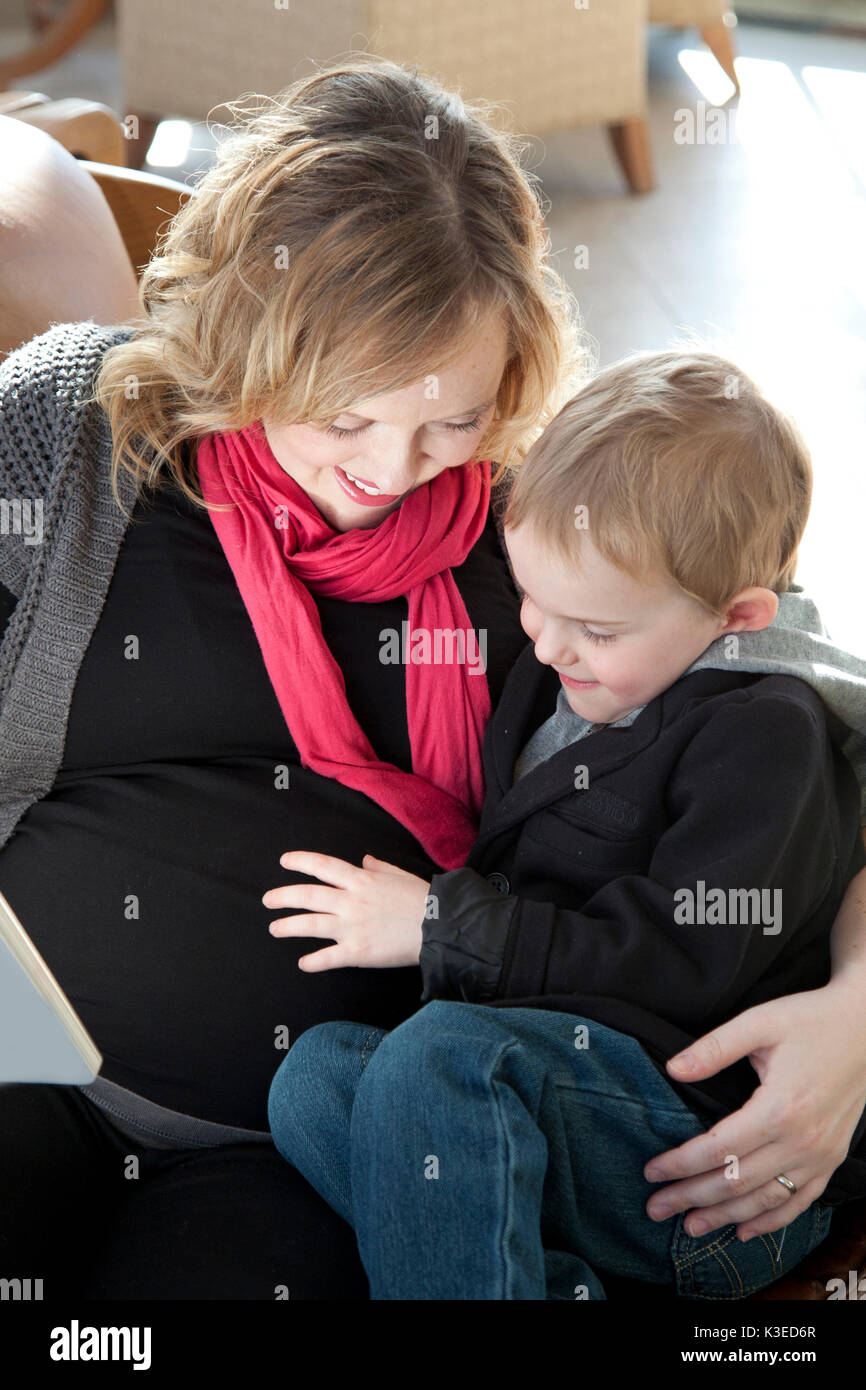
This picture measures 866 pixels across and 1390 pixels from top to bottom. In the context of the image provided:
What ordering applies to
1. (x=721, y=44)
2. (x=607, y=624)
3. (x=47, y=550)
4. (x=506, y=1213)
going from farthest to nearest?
1. (x=721, y=44)
2. (x=47, y=550)
3. (x=607, y=624)
4. (x=506, y=1213)

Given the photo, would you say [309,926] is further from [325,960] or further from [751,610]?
[751,610]

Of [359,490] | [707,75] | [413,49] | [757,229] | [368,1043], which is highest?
[707,75]

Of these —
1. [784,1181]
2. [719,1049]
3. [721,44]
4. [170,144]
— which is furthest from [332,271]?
[721,44]

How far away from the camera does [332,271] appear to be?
1.10 m

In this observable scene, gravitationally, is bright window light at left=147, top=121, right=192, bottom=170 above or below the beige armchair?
below

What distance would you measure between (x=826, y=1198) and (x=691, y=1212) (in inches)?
4.9

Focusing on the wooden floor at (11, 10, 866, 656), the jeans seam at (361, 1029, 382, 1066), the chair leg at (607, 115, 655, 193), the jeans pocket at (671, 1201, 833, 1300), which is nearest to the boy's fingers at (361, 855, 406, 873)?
the jeans seam at (361, 1029, 382, 1066)

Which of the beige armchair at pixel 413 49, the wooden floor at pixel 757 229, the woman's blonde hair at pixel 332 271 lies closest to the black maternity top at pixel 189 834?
the woman's blonde hair at pixel 332 271

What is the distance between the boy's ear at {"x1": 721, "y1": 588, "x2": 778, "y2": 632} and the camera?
3.56 ft

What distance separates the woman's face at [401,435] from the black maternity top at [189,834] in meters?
0.13

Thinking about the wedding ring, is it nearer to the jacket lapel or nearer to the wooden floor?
the jacket lapel

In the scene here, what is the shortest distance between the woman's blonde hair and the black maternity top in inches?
4.6

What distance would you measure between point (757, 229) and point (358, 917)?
317cm
